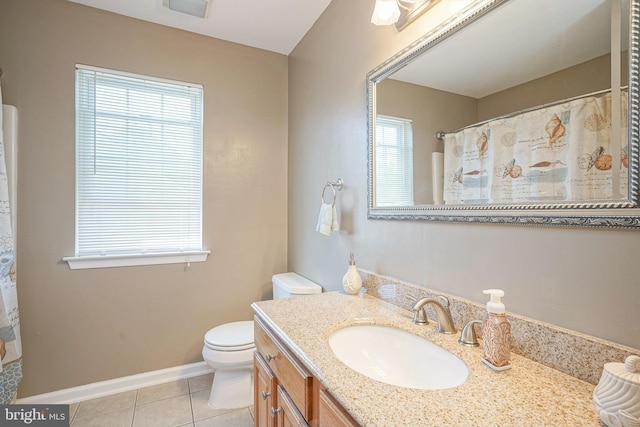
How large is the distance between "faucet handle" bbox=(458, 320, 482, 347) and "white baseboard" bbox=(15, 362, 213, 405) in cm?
207

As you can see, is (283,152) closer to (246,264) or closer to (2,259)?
(246,264)

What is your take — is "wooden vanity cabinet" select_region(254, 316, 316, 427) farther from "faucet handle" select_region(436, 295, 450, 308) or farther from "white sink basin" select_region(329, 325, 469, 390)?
"faucet handle" select_region(436, 295, 450, 308)

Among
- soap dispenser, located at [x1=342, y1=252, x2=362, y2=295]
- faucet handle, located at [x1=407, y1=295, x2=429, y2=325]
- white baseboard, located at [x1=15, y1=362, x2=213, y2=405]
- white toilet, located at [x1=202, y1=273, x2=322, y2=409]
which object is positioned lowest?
white baseboard, located at [x1=15, y1=362, x2=213, y2=405]

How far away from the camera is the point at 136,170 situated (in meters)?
2.18

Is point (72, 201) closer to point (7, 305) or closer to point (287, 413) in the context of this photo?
point (7, 305)

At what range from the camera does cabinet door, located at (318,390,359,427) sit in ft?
2.40

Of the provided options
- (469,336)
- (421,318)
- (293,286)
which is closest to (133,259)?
(293,286)

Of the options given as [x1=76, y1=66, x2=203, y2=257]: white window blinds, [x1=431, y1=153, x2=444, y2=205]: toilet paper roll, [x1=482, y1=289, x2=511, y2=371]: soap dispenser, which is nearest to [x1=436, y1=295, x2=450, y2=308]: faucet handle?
[x1=482, y1=289, x2=511, y2=371]: soap dispenser

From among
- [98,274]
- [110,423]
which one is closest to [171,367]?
[110,423]

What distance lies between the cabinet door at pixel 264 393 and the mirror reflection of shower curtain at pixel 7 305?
139 cm

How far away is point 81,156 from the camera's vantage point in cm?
203

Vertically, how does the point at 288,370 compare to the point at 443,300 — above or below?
below

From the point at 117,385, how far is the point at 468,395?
2.35 meters

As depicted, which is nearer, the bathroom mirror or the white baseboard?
the bathroom mirror
